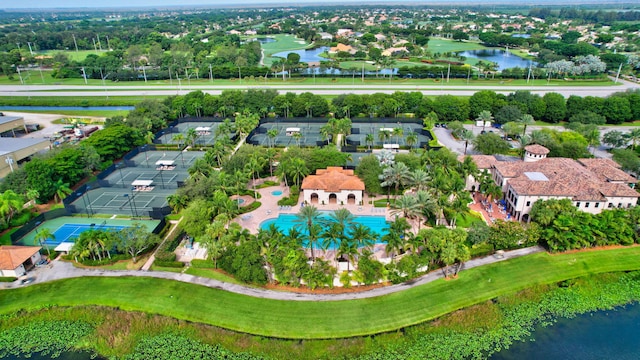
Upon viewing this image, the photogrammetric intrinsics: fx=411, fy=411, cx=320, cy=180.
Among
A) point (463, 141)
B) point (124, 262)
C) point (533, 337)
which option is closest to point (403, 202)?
point (533, 337)

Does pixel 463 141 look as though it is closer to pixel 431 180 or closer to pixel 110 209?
pixel 431 180

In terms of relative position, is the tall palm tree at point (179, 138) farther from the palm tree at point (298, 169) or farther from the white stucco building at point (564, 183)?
the white stucco building at point (564, 183)

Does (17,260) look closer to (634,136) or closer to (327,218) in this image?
(327,218)

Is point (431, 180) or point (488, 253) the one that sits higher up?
point (431, 180)

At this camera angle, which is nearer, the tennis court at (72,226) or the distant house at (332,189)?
the tennis court at (72,226)

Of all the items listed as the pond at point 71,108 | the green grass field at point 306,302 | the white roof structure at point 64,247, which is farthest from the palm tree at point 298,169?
the pond at point 71,108
